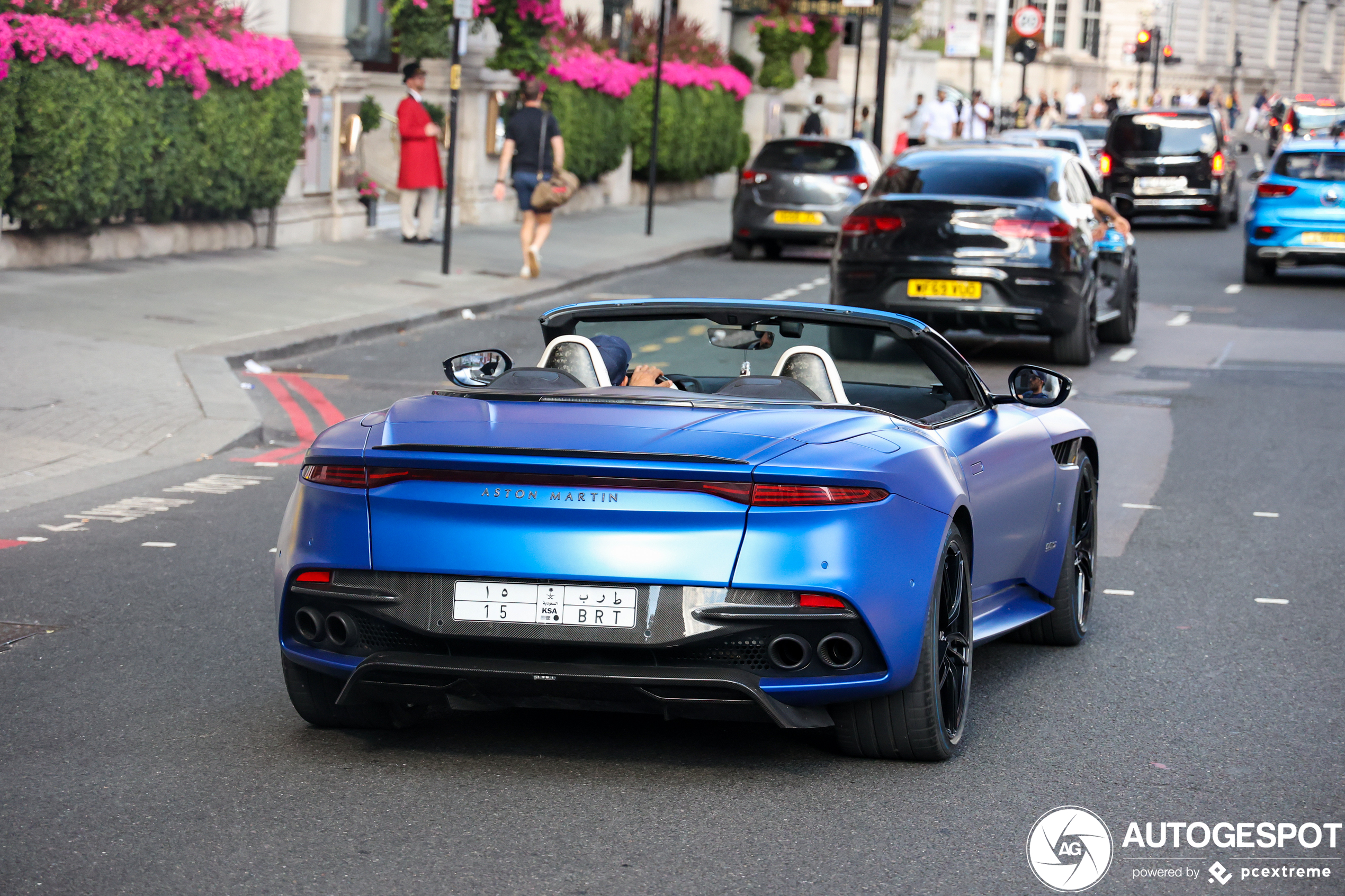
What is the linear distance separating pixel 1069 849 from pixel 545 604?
134 cm

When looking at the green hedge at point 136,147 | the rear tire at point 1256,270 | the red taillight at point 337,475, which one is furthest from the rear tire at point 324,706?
the rear tire at point 1256,270

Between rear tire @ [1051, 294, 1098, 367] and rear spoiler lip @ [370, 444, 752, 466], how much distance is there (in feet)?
35.6

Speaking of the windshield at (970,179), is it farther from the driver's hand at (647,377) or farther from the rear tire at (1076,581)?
the driver's hand at (647,377)

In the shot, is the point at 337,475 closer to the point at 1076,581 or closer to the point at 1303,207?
the point at 1076,581

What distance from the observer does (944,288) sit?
1464 centimetres

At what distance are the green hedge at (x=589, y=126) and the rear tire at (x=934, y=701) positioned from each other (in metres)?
23.8

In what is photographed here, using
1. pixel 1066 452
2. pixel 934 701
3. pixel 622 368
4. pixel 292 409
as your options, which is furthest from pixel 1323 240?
pixel 934 701

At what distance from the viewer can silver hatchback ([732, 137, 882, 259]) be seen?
25.2 metres

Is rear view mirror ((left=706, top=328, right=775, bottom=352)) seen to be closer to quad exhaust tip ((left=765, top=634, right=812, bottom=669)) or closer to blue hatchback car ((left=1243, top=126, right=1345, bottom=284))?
quad exhaust tip ((left=765, top=634, right=812, bottom=669))

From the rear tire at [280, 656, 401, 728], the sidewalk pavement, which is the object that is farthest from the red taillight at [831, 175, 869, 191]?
the rear tire at [280, 656, 401, 728]

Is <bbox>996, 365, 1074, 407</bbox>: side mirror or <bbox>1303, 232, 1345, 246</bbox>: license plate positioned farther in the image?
<bbox>1303, 232, 1345, 246</bbox>: license plate

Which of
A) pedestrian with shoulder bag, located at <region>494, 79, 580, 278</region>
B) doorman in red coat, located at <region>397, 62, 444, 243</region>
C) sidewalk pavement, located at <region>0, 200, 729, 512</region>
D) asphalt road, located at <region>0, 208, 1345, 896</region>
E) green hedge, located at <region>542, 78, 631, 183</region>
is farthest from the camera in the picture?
green hedge, located at <region>542, 78, 631, 183</region>

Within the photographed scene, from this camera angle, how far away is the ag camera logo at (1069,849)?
4.23 meters

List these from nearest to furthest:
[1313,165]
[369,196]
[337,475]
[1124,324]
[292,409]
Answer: [337,475], [292,409], [1124,324], [1313,165], [369,196]
